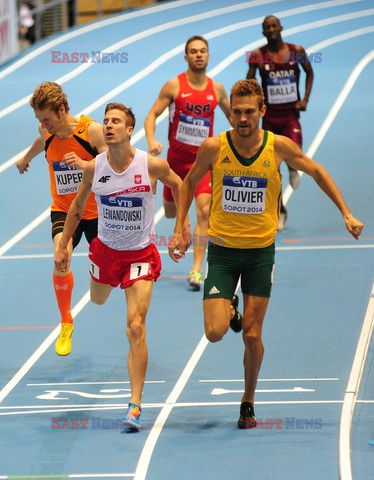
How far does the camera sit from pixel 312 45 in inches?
943

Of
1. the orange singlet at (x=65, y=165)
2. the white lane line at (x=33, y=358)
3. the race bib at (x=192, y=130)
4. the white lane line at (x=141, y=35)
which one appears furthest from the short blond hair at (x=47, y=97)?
the white lane line at (x=141, y=35)

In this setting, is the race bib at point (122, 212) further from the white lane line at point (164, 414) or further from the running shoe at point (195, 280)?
the running shoe at point (195, 280)

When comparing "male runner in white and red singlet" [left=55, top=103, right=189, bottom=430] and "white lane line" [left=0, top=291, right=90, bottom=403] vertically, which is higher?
"male runner in white and red singlet" [left=55, top=103, right=189, bottom=430]

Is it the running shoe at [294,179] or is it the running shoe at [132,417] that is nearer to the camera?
the running shoe at [132,417]

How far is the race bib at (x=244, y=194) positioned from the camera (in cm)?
782

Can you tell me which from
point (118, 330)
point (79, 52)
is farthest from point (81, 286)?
point (79, 52)

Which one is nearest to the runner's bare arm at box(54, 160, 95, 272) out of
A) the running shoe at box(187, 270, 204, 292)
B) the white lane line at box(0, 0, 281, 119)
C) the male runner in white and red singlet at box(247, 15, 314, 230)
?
the running shoe at box(187, 270, 204, 292)

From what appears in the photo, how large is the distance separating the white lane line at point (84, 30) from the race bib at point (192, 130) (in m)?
11.1

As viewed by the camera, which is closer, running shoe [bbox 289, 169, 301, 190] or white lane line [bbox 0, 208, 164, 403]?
white lane line [bbox 0, 208, 164, 403]

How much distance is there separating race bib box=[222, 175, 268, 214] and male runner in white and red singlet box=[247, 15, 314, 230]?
241 inches

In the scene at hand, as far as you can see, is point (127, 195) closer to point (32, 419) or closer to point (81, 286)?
point (32, 419)

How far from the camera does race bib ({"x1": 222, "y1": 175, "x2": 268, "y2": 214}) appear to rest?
782 cm

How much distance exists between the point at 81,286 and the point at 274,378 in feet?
11.6

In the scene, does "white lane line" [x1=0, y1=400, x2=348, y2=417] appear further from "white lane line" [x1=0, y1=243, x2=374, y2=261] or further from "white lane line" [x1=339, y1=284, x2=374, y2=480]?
"white lane line" [x1=0, y1=243, x2=374, y2=261]
